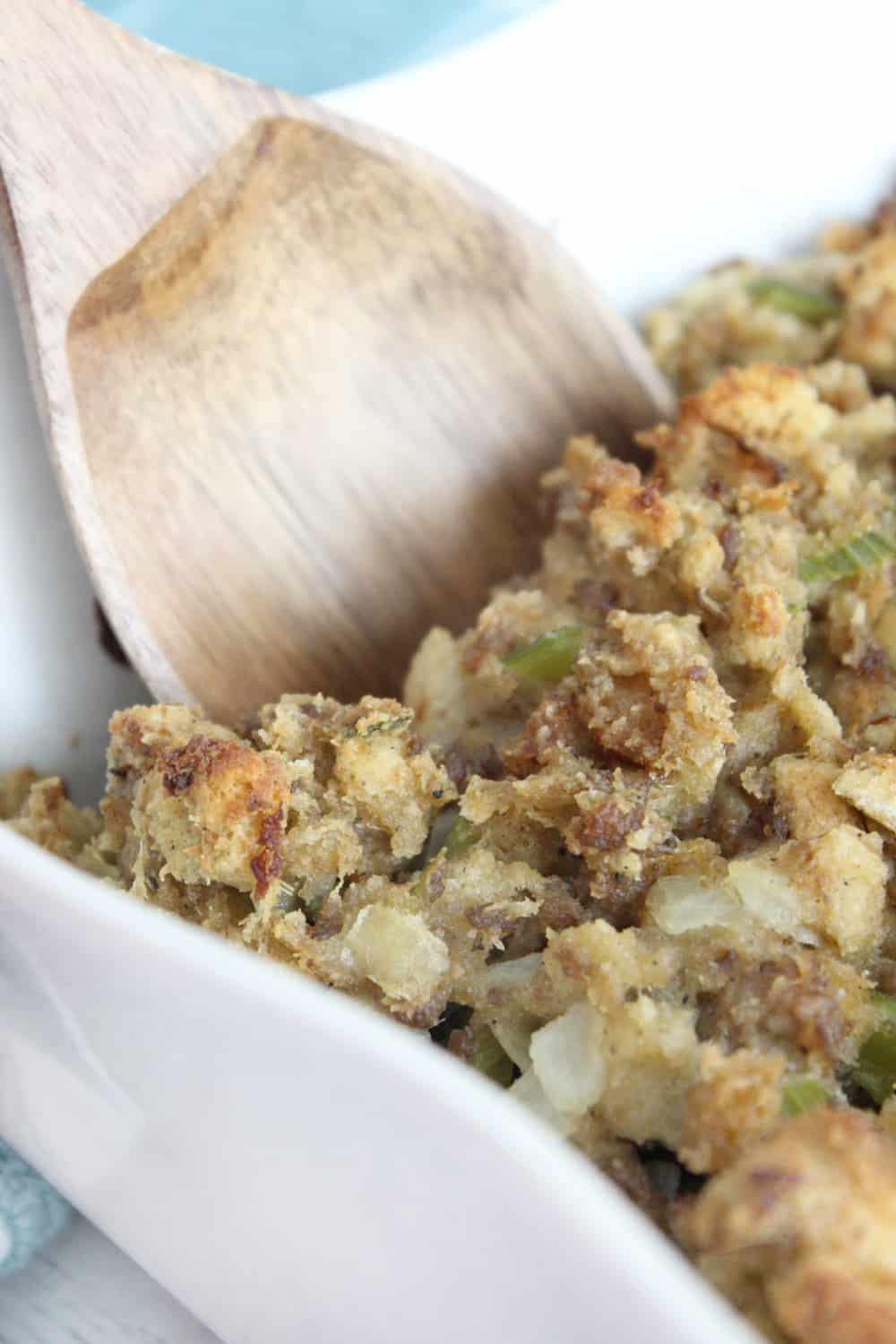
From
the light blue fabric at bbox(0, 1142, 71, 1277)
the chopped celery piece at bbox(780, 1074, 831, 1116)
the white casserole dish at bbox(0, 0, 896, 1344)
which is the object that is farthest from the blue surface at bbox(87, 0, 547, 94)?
the chopped celery piece at bbox(780, 1074, 831, 1116)

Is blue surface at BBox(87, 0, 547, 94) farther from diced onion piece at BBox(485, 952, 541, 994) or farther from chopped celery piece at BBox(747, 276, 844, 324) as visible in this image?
diced onion piece at BBox(485, 952, 541, 994)

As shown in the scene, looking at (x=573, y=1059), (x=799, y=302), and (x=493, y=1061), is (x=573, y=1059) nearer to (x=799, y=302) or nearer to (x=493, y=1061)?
(x=493, y=1061)

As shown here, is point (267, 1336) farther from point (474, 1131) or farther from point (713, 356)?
point (713, 356)

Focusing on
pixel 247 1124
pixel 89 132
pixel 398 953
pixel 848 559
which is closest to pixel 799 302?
pixel 848 559

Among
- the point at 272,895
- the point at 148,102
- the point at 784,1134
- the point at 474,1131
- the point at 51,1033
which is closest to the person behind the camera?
the point at 474,1131

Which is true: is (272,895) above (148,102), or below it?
below

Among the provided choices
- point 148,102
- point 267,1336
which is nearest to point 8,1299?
point 267,1336

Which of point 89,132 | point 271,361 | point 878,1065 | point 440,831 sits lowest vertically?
point 878,1065

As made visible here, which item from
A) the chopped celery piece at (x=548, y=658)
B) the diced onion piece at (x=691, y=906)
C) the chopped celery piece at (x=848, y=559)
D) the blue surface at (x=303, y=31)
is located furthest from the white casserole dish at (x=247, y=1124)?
the chopped celery piece at (x=848, y=559)
